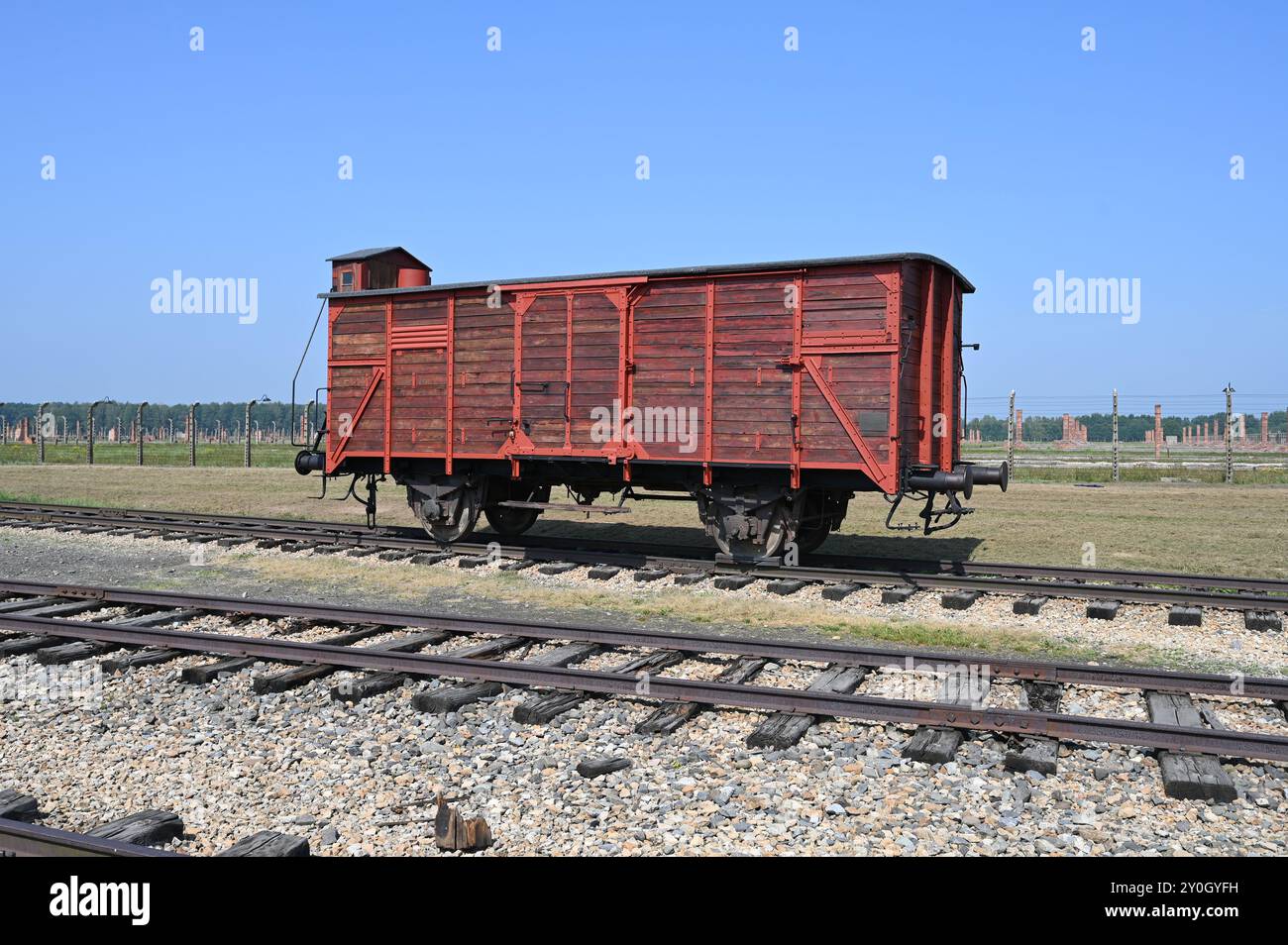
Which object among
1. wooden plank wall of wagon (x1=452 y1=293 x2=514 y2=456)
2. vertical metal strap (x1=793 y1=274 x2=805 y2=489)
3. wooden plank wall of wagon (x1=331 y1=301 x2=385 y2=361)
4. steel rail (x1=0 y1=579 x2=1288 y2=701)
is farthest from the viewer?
wooden plank wall of wagon (x1=331 y1=301 x2=385 y2=361)

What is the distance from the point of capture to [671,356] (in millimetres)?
13242

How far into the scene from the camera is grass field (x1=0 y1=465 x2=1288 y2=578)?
15656mm

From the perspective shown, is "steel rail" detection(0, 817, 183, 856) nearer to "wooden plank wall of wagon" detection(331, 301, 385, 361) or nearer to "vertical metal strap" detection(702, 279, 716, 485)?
"vertical metal strap" detection(702, 279, 716, 485)

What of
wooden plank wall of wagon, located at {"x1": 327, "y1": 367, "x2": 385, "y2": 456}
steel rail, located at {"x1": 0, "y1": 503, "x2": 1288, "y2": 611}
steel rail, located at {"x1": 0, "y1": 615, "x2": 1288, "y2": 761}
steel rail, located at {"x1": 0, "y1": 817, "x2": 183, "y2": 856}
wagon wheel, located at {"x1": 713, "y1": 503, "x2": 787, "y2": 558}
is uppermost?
wooden plank wall of wagon, located at {"x1": 327, "y1": 367, "x2": 385, "y2": 456}

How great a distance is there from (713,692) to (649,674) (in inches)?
33.4

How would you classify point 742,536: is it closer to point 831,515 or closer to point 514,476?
point 831,515

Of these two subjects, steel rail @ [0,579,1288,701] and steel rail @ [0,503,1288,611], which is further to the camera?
steel rail @ [0,503,1288,611]

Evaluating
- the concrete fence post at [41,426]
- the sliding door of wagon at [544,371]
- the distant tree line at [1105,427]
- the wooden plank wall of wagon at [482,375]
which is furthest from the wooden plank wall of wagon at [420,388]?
the distant tree line at [1105,427]

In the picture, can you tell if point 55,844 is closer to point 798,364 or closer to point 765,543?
point 798,364

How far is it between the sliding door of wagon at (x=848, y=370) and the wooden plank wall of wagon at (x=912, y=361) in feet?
0.73

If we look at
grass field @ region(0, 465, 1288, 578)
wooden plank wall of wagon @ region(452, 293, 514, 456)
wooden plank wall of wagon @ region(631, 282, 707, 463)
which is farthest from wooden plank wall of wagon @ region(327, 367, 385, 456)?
wooden plank wall of wagon @ region(631, 282, 707, 463)

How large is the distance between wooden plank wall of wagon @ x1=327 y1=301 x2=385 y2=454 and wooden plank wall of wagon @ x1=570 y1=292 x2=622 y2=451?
3468mm

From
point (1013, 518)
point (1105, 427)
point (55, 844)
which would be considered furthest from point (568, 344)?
point (1105, 427)
